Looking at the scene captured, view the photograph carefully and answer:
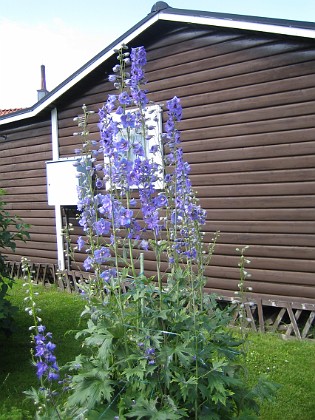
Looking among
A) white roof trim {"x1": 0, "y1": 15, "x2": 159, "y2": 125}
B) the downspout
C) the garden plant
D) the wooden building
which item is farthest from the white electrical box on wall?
the garden plant

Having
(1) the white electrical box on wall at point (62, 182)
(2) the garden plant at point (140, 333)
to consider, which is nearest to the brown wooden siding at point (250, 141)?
(1) the white electrical box on wall at point (62, 182)

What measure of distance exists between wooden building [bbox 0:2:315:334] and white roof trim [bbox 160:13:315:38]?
1cm

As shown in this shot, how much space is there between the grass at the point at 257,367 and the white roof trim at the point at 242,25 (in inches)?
143

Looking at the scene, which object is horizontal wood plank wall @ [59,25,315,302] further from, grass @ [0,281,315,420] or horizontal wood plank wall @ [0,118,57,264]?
horizontal wood plank wall @ [0,118,57,264]

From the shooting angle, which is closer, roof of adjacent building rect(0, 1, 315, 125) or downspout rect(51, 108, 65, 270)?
roof of adjacent building rect(0, 1, 315, 125)

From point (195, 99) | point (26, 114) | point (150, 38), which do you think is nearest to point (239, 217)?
point (195, 99)

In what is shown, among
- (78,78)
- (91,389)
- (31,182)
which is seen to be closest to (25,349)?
(91,389)

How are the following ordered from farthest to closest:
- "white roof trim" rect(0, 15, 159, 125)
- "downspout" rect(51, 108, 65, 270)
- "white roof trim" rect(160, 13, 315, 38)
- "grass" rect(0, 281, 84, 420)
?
"downspout" rect(51, 108, 65, 270), "white roof trim" rect(0, 15, 159, 125), "white roof trim" rect(160, 13, 315, 38), "grass" rect(0, 281, 84, 420)

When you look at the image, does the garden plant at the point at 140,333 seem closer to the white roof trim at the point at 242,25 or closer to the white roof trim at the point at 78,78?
the white roof trim at the point at 242,25

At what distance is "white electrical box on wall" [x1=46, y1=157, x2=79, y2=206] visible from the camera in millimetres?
8797

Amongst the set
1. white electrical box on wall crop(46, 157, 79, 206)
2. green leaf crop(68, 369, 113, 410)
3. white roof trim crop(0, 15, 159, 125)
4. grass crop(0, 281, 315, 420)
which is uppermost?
white roof trim crop(0, 15, 159, 125)

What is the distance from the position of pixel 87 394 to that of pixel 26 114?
8.15 metres

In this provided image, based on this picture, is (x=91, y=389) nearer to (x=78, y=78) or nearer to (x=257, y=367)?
(x=257, y=367)

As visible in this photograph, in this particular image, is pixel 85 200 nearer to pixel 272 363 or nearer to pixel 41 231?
pixel 272 363
